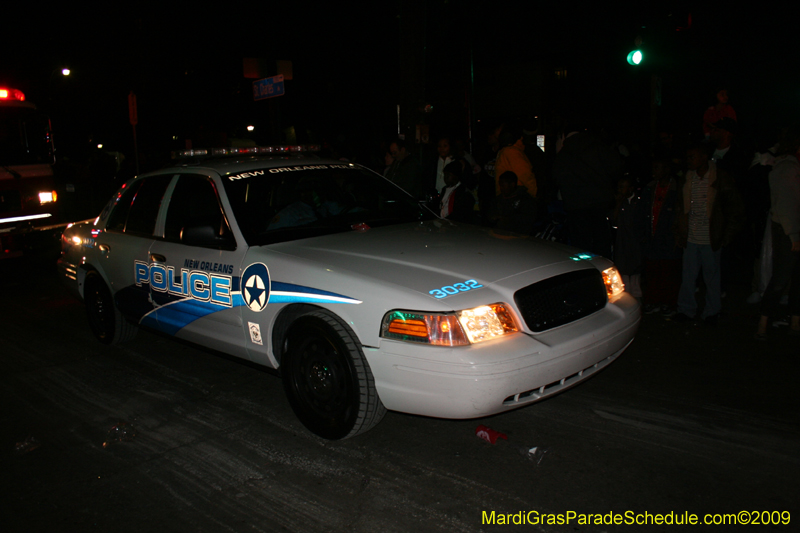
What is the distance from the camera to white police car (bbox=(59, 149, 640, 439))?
334 centimetres

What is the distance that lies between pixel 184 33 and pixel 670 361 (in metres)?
32.2

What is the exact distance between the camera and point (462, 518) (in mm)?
2992

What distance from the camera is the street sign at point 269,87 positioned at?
37.1ft

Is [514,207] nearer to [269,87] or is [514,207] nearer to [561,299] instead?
[561,299]

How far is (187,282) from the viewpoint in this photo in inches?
183

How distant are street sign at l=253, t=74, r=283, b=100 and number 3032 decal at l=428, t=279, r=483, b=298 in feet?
28.8

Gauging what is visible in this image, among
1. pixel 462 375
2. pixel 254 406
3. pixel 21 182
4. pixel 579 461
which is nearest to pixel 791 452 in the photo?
pixel 579 461

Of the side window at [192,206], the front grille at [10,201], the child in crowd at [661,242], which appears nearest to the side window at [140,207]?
the side window at [192,206]

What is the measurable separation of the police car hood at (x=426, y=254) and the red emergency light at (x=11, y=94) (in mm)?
9158

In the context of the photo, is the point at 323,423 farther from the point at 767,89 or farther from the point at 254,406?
the point at 767,89

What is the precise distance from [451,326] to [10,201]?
9.89 metres

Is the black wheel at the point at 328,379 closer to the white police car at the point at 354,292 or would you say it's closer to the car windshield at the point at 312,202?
the white police car at the point at 354,292

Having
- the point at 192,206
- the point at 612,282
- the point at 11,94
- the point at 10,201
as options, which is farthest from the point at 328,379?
the point at 11,94

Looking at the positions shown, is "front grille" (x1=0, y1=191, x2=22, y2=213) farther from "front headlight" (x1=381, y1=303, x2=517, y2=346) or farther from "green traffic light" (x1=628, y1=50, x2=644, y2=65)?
"green traffic light" (x1=628, y1=50, x2=644, y2=65)
